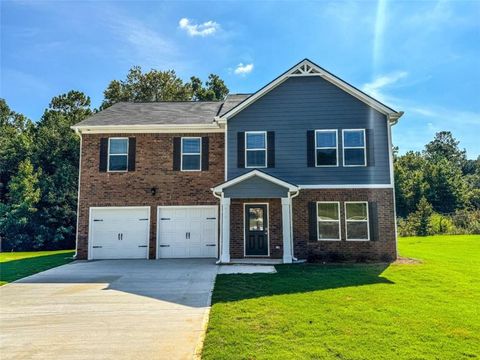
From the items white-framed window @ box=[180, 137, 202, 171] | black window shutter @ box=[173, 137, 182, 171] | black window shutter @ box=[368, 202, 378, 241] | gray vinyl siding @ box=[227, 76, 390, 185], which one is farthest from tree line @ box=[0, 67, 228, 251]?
black window shutter @ box=[368, 202, 378, 241]

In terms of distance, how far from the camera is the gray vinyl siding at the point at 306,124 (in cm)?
1342

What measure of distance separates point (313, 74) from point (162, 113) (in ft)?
23.7

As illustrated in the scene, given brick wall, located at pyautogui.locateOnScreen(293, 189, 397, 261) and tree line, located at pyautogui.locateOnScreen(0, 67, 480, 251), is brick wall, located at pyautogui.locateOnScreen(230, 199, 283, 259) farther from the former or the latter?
tree line, located at pyautogui.locateOnScreen(0, 67, 480, 251)

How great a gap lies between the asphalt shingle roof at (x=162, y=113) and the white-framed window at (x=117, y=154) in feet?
2.80

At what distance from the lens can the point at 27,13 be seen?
1034cm

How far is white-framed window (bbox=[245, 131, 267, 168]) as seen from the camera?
544 inches

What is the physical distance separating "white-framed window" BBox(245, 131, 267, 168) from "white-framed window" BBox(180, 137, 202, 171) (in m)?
Answer: 2.19

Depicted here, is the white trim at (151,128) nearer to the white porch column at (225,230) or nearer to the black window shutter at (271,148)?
the black window shutter at (271,148)

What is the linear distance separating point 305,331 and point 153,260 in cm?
965

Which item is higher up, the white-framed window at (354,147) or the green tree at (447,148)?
the green tree at (447,148)

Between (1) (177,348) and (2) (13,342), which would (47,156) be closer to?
(2) (13,342)

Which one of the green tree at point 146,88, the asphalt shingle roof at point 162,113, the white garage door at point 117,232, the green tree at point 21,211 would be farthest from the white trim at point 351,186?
the green tree at point 146,88

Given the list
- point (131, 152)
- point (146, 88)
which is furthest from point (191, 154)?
point (146, 88)

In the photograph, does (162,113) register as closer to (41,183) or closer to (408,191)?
(41,183)
